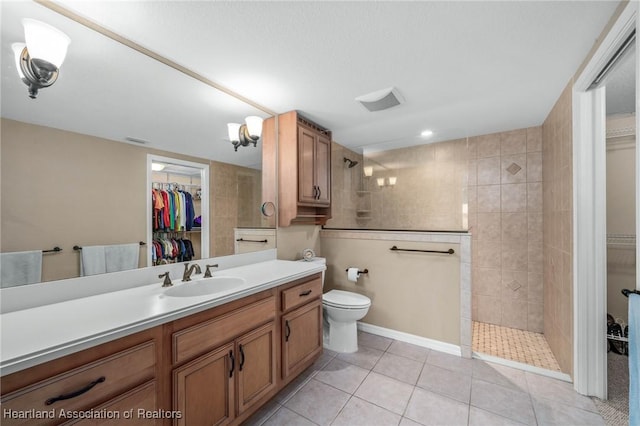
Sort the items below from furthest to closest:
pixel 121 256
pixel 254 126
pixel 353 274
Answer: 1. pixel 353 274
2. pixel 254 126
3. pixel 121 256

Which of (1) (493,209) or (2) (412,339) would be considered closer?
(2) (412,339)

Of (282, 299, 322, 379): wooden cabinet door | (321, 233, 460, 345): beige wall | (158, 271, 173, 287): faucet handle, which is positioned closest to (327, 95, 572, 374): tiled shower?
(321, 233, 460, 345): beige wall

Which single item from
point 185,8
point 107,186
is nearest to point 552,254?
point 185,8

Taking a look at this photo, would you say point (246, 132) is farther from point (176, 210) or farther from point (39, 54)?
point (39, 54)

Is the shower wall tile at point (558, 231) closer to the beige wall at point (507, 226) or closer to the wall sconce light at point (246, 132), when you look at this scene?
the beige wall at point (507, 226)

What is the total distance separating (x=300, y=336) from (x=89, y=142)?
1.74 metres

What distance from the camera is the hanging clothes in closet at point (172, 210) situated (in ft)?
5.08

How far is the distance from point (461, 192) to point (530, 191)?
91 cm

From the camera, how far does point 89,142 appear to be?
1.30 meters

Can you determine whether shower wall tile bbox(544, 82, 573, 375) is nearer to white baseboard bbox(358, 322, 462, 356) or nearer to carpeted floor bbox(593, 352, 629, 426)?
carpeted floor bbox(593, 352, 629, 426)

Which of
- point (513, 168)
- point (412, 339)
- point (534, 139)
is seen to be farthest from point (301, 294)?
point (534, 139)

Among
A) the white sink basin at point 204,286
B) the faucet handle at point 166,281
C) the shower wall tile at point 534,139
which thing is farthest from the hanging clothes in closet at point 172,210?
the shower wall tile at point 534,139

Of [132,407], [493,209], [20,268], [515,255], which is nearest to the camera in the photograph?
[132,407]

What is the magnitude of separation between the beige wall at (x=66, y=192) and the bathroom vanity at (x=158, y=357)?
0.30 metres
